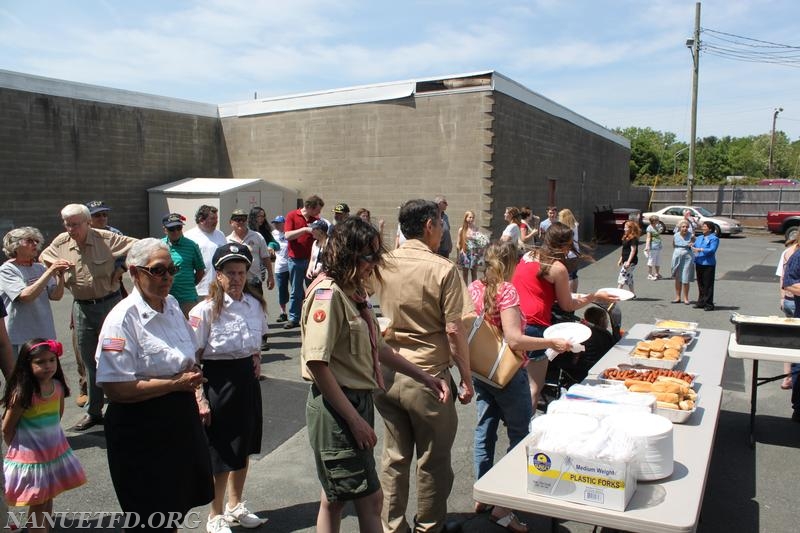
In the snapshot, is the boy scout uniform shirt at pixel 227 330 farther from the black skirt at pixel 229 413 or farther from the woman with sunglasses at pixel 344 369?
the woman with sunglasses at pixel 344 369

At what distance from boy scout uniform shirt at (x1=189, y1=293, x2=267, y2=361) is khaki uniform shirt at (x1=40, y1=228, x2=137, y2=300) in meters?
2.17

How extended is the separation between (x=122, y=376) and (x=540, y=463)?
180cm

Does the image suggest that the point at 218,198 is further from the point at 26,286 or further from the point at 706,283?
the point at 706,283

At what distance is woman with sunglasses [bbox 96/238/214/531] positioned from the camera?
2641mm

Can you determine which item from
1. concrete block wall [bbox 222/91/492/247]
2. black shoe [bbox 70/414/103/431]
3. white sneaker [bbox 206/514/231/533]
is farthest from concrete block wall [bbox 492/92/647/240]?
white sneaker [bbox 206/514/231/533]

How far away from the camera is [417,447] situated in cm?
324

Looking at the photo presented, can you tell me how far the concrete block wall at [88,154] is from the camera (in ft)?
46.7

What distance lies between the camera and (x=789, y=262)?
6168mm

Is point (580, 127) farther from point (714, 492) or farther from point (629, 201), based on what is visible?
point (714, 492)

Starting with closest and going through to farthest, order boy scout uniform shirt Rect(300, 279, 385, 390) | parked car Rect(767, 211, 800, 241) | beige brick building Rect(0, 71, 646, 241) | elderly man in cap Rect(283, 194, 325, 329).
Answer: boy scout uniform shirt Rect(300, 279, 385, 390) < elderly man in cap Rect(283, 194, 325, 329) < beige brick building Rect(0, 71, 646, 241) < parked car Rect(767, 211, 800, 241)

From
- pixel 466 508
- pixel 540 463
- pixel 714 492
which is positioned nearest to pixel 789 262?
pixel 714 492

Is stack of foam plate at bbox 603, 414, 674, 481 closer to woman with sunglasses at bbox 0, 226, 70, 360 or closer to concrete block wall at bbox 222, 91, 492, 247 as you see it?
woman with sunglasses at bbox 0, 226, 70, 360

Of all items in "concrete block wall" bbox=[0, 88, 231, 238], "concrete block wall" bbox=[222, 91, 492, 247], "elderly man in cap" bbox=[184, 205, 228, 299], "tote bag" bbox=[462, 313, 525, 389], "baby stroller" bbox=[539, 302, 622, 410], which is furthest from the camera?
"concrete block wall" bbox=[222, 91, 492, 247]

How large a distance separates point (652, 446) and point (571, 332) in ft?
4.62
